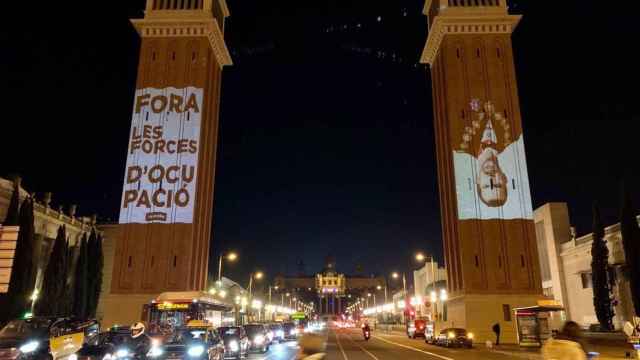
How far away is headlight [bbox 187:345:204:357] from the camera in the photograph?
19.8 meters

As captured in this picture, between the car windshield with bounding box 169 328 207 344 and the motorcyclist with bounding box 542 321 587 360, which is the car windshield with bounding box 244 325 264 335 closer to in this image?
the car windshield with bounding box 169 328 207 344

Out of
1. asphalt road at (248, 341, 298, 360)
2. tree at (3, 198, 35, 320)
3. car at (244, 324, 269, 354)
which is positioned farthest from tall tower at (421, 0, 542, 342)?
tree at (3, 198, 35, 320)

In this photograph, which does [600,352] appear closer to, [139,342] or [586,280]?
[586,280]

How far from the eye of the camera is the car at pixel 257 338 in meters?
32.3

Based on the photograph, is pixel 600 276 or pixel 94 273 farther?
pixel 94 273

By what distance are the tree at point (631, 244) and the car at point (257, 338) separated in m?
29.9

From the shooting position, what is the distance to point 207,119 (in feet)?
192

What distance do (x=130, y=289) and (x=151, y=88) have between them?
833 inches

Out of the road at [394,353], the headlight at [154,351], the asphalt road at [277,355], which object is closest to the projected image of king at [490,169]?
the road at [394,353]

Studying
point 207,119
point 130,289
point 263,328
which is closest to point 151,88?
point 207,119

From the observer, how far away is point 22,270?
45.2 m

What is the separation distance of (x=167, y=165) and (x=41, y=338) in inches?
1360

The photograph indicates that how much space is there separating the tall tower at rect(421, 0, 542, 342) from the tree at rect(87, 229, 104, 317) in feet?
129

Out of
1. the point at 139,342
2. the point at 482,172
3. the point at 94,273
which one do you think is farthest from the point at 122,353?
the point at 94,273
